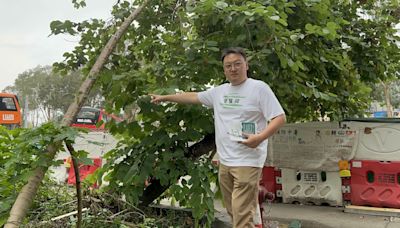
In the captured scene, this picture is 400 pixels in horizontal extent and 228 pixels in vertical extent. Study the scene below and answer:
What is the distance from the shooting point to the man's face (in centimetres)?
306

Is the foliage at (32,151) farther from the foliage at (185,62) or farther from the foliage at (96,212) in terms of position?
the foliage at (185,62)

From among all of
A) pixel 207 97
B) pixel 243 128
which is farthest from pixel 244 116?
pixel 207 97

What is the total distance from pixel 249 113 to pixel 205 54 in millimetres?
1009

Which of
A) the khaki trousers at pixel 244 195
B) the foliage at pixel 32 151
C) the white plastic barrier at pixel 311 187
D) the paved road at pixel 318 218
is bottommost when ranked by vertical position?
the paved road at pixel 318 218

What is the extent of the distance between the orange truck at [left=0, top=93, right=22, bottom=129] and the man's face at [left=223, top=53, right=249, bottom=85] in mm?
18617

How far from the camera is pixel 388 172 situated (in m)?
6.52

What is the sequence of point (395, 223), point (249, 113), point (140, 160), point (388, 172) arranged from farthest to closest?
point (388, 172)
point (395, 223)
point (140, 160)
point (249, 113)

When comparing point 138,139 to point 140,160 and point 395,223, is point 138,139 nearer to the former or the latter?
point 140,160

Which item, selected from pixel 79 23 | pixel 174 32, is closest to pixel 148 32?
pixel 174 32

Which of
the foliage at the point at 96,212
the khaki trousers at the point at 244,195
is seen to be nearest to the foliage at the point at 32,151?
the foliage at the point at 96,212

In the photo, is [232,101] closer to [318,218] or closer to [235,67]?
[235,67]

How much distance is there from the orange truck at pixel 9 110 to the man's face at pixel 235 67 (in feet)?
61.1

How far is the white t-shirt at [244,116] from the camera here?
3010mm

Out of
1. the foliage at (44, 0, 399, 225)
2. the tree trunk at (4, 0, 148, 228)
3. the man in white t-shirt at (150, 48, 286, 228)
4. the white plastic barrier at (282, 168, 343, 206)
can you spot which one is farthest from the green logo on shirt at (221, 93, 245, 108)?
the white plastic barrier at (282, 168, 343, 206)
